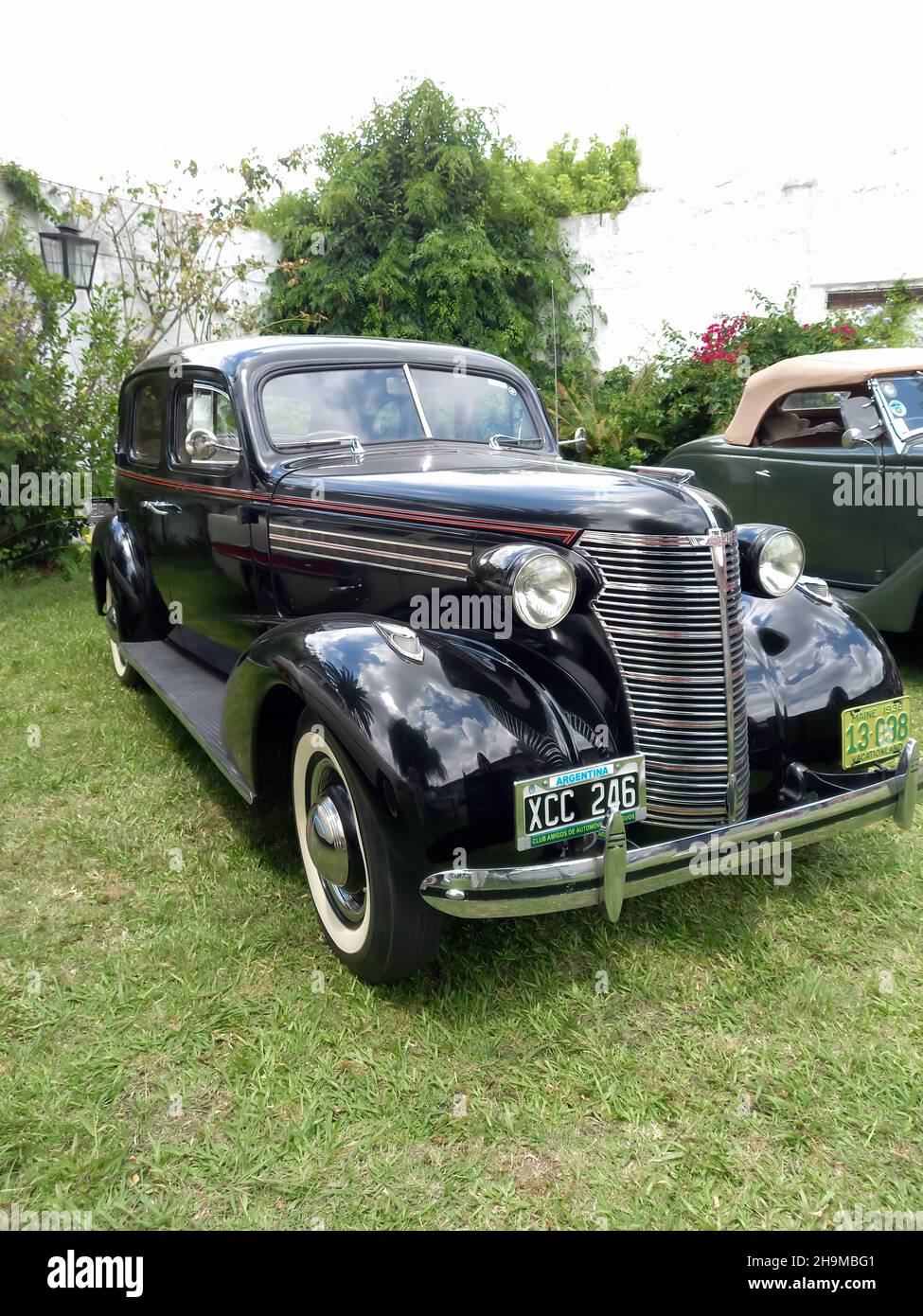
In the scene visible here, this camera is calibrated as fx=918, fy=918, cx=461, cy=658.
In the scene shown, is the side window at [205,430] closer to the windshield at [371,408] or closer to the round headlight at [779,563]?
the windshield at [371,408]

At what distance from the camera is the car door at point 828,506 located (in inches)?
211

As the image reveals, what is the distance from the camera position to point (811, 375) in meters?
5.78

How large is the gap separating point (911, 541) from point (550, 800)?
380cm

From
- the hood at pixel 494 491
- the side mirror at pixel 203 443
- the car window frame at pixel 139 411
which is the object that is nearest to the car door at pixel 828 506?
the hood at pixel 494 491

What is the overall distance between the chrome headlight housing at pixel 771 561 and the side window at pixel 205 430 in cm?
200

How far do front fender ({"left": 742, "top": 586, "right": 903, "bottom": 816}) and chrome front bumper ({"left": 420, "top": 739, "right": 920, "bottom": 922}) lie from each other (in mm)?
198

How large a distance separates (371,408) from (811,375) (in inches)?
135

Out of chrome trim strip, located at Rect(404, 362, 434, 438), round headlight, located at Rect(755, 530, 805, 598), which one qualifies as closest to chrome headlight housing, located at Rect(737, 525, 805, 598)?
round headlight, located at Rect(755, 530, 805, 598)

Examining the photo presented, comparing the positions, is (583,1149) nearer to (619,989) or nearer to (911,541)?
(619,989)

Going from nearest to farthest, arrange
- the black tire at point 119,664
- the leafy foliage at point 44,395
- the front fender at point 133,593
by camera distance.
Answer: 1. the front fender at point 133,593
2. the black tire at point 119,664
3. the leafy foliage at point 44,395

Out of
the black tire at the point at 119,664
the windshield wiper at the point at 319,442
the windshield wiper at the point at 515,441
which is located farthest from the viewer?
the black tire at the point at 119,664

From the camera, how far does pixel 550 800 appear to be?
227 centimetres
